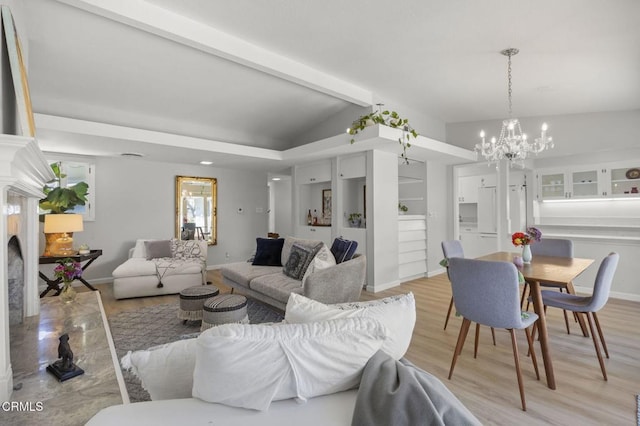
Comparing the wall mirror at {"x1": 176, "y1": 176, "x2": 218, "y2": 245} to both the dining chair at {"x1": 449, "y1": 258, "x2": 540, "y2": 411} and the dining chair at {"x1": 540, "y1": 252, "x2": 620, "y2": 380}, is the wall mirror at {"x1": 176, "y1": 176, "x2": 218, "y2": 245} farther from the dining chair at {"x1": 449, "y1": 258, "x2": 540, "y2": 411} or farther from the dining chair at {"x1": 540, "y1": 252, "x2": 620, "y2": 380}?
the dining chair at {"x1": 540, "y1": 252, "x2": 620, "y2": 380}

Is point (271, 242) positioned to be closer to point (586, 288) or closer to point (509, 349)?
point (509, 349)

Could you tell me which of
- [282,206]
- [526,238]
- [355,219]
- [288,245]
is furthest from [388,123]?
[282,206]

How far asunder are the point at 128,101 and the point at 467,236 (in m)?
6.46

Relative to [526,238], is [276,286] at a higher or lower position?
lower

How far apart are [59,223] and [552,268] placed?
5.48 m

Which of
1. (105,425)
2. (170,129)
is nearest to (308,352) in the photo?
(105,425)

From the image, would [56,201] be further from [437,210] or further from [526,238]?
[437,210]

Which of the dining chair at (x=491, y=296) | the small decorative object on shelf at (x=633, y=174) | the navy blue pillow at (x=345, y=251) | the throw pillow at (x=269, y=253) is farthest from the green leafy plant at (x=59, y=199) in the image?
the small decorative object on shelf at (x=633, y=174)

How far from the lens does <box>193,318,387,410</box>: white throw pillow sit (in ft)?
3.13

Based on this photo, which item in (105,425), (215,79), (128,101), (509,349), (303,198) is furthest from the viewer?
(303,198)

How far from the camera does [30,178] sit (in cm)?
194

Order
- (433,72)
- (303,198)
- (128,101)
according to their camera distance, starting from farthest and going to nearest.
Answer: (303,198) < (128,101) < (433,72)

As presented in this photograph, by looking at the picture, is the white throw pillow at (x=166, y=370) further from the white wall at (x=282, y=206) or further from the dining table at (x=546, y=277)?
the white wall at (x=282, y=206)

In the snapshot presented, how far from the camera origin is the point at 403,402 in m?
0.88
